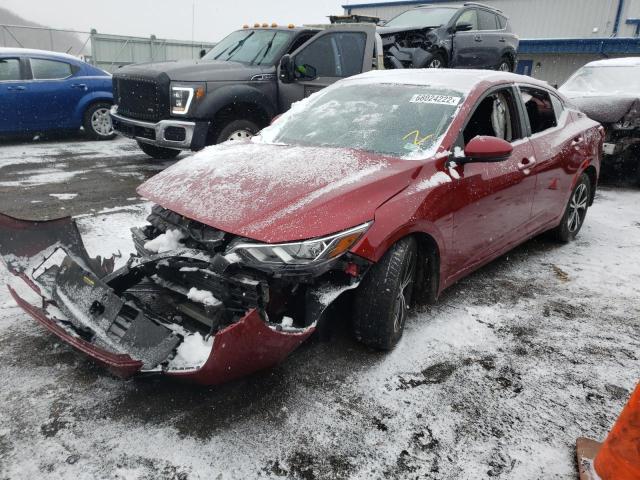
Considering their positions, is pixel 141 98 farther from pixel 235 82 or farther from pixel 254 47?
pixel 254 47

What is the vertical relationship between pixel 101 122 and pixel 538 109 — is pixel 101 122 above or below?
below

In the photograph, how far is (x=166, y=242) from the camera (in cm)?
283

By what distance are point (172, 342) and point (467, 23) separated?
10737 mm

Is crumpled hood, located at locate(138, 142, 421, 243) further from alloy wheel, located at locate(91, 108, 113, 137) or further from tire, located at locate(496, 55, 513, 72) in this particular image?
tire, located at locate(496, 55, 513, 72)

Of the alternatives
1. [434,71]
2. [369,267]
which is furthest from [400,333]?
[434,71]

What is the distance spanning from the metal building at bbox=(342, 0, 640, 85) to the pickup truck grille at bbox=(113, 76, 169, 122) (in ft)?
51.7

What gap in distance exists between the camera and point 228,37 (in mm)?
8297

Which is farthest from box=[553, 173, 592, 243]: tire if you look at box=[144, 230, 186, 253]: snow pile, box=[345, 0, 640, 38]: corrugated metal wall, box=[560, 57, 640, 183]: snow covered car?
box=[345, 0, 640, 38]: corrugated metal wall

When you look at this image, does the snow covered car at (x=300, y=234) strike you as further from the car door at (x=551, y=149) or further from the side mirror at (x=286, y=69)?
the side mirror at (x=286, y=69)

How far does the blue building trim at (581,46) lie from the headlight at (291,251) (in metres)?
22.0

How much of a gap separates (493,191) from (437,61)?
7680mm

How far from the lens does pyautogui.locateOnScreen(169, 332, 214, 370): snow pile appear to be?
2232mm

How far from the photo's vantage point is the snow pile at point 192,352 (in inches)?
87.9

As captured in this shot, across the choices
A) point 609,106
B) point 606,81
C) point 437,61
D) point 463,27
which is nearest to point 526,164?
point 609,106
